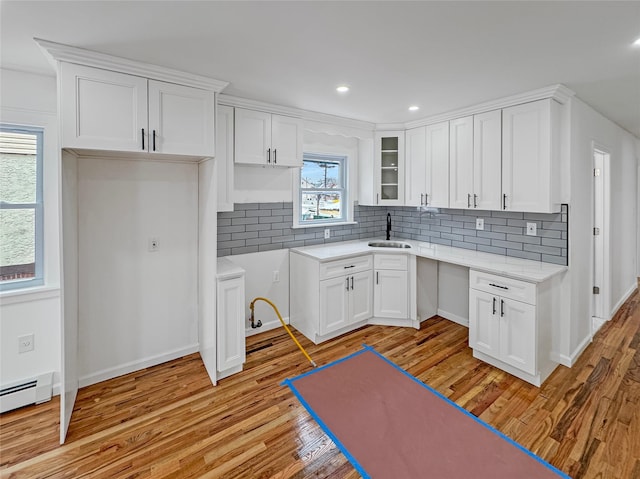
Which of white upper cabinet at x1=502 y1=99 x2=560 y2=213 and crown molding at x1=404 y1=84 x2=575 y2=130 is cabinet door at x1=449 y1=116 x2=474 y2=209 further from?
white upper cabinet at x1=502 y1=99 x2=560 y2=213

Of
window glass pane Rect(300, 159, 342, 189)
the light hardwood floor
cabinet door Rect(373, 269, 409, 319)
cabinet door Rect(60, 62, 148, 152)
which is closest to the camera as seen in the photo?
the light hardwood floor

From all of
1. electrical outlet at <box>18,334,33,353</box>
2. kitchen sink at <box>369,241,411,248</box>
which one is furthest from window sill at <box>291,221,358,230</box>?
electrical outlet at <box>18,334,33,353</box>

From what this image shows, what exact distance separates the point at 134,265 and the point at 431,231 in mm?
3346

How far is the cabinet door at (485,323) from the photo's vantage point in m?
2.81

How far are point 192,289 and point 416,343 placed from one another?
234 centimetres

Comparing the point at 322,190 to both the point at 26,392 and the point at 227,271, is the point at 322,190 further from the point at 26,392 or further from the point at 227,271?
the point at 26,392

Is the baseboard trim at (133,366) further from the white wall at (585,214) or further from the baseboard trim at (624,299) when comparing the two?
the baseboard trim at (624,299)

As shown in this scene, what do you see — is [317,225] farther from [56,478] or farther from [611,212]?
[611,212]

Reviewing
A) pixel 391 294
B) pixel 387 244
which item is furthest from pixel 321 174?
pixel 391 294

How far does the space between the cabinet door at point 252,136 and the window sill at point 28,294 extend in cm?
181

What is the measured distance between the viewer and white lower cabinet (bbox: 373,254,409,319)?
11.8 ft

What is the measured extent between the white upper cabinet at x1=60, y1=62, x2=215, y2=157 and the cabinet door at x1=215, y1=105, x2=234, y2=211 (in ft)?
1.12

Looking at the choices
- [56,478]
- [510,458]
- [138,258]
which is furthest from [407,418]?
[138,258]

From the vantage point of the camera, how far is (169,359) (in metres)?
3.00
